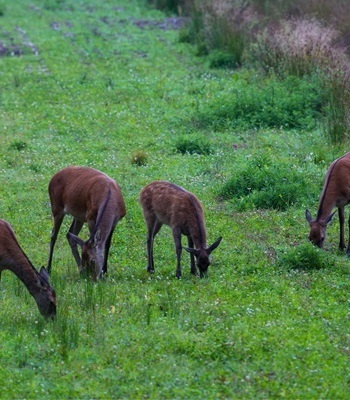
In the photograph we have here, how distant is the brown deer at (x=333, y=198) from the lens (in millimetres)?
12539

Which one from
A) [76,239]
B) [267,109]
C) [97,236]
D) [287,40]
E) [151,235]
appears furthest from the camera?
[287,40]

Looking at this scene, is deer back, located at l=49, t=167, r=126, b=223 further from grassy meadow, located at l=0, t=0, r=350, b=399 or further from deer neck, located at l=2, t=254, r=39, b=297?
deer neck, located at l=2, t=254, r=39, b=297

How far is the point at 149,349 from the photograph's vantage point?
8930 mm

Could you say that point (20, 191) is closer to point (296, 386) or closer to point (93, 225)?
point (93, 225)

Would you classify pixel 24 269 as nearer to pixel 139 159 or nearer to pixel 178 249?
pixel 178 249

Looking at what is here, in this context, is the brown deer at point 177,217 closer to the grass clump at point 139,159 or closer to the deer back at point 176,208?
the deer back at point 176,208

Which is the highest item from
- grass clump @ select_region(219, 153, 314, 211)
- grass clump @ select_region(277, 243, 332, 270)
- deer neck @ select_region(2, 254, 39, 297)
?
deer neck @ select_region(2, 254, 39, 297)

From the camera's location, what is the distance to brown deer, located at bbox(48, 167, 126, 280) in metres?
11.3

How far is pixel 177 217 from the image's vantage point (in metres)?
12.0

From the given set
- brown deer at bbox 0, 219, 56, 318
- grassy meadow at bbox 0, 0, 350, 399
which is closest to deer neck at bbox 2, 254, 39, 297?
brown deer at bbox 0, 219, 56, 318

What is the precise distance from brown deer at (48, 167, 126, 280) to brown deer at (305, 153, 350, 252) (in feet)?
8.21

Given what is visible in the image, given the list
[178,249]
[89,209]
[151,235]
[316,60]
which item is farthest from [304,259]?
[316,60]

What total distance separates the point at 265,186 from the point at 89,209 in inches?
140

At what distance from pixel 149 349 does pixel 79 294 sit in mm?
1896
